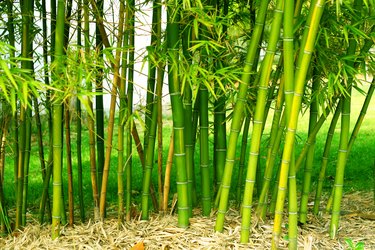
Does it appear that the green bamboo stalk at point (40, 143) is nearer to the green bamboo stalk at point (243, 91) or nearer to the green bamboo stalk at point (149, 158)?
the green bamboo stalk at point (149, 158)

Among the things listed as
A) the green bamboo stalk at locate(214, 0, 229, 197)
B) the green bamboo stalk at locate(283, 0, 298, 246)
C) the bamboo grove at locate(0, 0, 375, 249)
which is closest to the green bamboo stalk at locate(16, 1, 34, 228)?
the bamboo grove at locate(0, 0, 375, 249)

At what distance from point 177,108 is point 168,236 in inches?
26.1

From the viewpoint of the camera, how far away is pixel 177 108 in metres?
3.38

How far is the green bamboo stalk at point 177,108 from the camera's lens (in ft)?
10.9

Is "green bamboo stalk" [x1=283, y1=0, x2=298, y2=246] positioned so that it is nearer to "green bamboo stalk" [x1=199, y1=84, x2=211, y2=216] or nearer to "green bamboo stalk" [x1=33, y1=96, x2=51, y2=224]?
"green bamboo stalk" [x1=199, y1=84, x2=211, y2=216]

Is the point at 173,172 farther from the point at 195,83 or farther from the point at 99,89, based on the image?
the point at 195,83

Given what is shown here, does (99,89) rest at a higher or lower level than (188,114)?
higher

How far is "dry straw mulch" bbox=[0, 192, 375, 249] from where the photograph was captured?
3.43m

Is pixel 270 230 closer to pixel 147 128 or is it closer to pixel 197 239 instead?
pixel 197 239

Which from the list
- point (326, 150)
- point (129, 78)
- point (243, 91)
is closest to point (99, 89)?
point (129, 78)

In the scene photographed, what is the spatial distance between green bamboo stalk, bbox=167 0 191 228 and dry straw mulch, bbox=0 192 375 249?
0.43 ft

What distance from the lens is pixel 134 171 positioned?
6.39 metres

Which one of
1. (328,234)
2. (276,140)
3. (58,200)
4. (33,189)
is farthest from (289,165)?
(33,189)

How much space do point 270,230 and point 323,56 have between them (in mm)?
940
